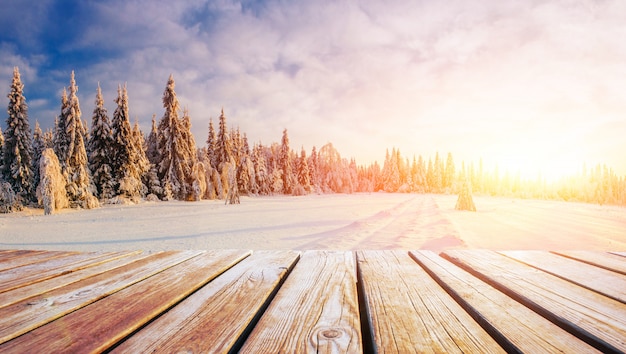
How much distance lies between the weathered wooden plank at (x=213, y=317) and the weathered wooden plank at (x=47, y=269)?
3.40 feet

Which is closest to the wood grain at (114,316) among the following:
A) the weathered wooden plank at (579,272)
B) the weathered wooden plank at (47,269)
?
the weathered wooden plank at (47,269)

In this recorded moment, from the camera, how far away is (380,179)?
83.9m

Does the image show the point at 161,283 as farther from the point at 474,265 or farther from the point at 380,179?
the point at 380,179

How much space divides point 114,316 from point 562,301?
1848 mm

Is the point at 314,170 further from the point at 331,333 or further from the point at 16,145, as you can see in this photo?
the point at 331,333

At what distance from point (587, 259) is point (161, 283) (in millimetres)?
2798

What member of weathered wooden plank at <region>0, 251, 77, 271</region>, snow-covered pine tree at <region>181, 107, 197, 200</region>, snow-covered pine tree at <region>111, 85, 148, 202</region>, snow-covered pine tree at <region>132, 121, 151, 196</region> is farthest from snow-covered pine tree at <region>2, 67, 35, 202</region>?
weathered wooden plank at <region>0, 251, 77, 271</region>

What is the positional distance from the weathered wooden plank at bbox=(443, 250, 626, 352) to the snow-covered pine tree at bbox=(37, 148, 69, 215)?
24.2 m

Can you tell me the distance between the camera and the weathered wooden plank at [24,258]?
80.6 inches

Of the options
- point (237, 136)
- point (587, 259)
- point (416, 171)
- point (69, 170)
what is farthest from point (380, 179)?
point (587, 259)

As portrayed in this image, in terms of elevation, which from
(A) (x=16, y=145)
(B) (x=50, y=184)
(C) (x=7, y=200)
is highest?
(A) (x=16, y=145)

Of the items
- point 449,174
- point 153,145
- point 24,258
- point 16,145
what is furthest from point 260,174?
point 449,174

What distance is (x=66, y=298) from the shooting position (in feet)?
4.45

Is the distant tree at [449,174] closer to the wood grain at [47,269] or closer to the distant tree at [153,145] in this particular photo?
the distant tree at [153,145]
